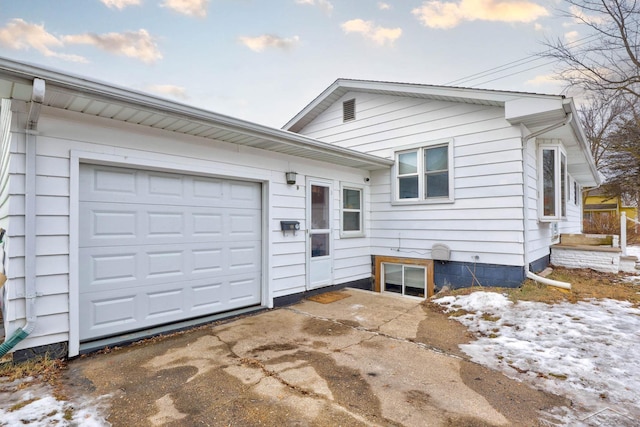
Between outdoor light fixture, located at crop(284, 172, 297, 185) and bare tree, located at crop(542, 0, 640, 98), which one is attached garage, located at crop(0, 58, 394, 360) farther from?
bare tree, located at crop(542, 0, 640, 98)

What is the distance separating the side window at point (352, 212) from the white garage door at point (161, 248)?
81.0 inches

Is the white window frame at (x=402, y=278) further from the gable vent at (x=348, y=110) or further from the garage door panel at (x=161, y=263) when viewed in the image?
the gable vent at (x=348, y=110)

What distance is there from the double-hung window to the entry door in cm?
175

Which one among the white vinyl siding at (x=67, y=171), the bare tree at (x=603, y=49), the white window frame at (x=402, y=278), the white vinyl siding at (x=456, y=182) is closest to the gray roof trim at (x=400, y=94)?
the white vinyl siding at (x=456, y=182)

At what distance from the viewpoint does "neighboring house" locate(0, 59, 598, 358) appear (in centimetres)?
302

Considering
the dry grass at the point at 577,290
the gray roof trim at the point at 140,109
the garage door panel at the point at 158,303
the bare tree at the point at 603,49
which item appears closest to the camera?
the gray roof trim at the point at 140,109

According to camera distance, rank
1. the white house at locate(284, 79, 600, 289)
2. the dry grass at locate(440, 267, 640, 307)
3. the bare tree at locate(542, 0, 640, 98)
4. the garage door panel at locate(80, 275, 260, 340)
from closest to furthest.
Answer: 1. the garage door panel at locate(80, 275, 260, 340)
2. the dry grass at locate(440, 267, 640, 307)
3. the white house at locate(284, 79, 600, 289)
4. the bare tree at locate(542, 0, 640, 98)

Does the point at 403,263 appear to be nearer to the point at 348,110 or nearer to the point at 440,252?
the point at 440,252

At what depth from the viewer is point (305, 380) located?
8.73ft

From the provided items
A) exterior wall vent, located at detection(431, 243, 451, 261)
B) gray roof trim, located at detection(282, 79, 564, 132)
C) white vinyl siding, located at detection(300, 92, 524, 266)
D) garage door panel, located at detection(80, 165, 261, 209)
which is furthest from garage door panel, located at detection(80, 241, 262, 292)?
gray roof trim, located at detection(282, 79, 564, 132)

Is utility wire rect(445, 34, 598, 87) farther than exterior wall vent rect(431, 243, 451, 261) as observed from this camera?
Yes

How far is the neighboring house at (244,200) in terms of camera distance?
3023 millimetres

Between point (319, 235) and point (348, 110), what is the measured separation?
3.65 metres

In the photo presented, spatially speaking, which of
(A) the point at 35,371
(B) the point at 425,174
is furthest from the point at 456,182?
(A) the point at 35,371
